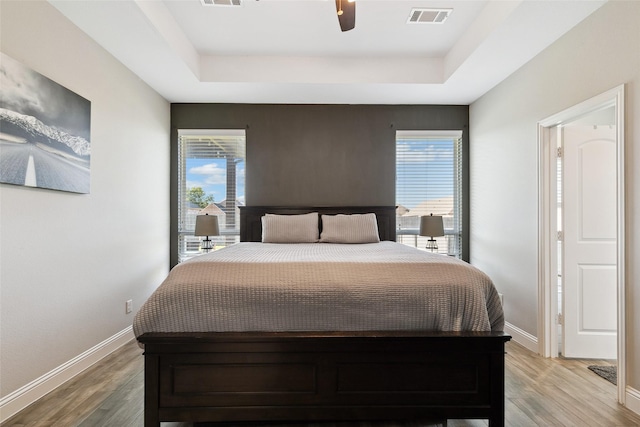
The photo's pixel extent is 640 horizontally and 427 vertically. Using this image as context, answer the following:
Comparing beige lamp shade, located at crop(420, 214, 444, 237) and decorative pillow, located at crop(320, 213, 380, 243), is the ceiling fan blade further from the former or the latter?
beige lamp shade, located at crop(420, 214, 444, 237)

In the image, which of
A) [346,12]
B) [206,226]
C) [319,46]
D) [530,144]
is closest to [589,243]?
[530,144]

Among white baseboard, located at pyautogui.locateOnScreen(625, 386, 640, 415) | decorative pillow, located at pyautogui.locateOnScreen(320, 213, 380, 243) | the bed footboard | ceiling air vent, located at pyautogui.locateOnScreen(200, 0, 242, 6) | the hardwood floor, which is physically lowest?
the hardwood floor

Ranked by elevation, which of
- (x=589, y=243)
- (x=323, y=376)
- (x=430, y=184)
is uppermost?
(x=430, y=184)

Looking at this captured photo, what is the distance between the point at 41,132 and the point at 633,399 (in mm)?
3899

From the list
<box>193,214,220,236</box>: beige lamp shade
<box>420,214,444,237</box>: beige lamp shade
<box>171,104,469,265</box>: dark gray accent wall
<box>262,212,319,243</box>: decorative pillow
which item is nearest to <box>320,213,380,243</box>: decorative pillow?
<box>262,212,319,243</box>: decorative pillow

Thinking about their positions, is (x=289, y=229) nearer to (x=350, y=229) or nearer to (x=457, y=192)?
(x=350, y=229)

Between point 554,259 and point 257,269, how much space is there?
8.27ft

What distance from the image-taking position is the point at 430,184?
447 centimetres

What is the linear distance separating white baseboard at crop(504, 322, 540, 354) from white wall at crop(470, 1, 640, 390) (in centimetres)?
5

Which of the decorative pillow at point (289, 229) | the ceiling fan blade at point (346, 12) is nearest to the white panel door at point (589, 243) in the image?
the ceiling fan blade at point (346, 12)

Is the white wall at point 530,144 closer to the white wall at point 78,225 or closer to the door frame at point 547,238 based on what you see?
the door frame at point 547,238

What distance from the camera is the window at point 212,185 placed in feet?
14.3

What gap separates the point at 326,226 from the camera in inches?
152

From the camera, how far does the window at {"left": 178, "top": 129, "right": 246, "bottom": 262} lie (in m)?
4.36
